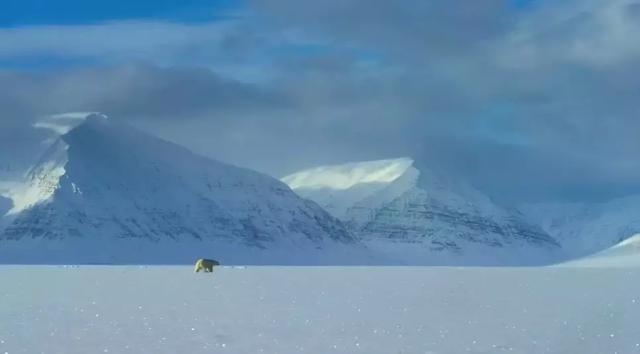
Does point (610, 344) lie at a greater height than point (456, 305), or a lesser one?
lesser

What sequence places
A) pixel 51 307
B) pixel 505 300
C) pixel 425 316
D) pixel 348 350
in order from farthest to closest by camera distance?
pixel 505 300
pixel 51 307
pixel 425 316
pixel 348 350

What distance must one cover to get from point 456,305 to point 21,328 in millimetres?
30023

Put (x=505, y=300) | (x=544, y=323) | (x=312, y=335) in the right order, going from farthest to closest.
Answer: (x=505, y=300), (x=544, y=323), (x=312, y=335)

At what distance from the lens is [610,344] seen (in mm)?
47188

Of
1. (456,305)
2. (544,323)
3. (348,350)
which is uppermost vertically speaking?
(456,305)

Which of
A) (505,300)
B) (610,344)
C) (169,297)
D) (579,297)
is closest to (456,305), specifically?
(505,300)

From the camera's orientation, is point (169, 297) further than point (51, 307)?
Yes

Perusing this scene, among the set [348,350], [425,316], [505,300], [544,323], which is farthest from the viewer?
[505,300]

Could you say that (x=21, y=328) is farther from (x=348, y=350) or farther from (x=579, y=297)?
(x=579, y=297)

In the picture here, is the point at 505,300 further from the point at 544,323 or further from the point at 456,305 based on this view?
the point at 544,323

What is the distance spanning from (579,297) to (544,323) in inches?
1156

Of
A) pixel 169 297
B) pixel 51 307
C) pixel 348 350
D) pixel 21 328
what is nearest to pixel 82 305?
pixel 51 307

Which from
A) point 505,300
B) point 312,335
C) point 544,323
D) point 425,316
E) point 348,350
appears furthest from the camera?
point 505,300

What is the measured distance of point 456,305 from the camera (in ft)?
242
